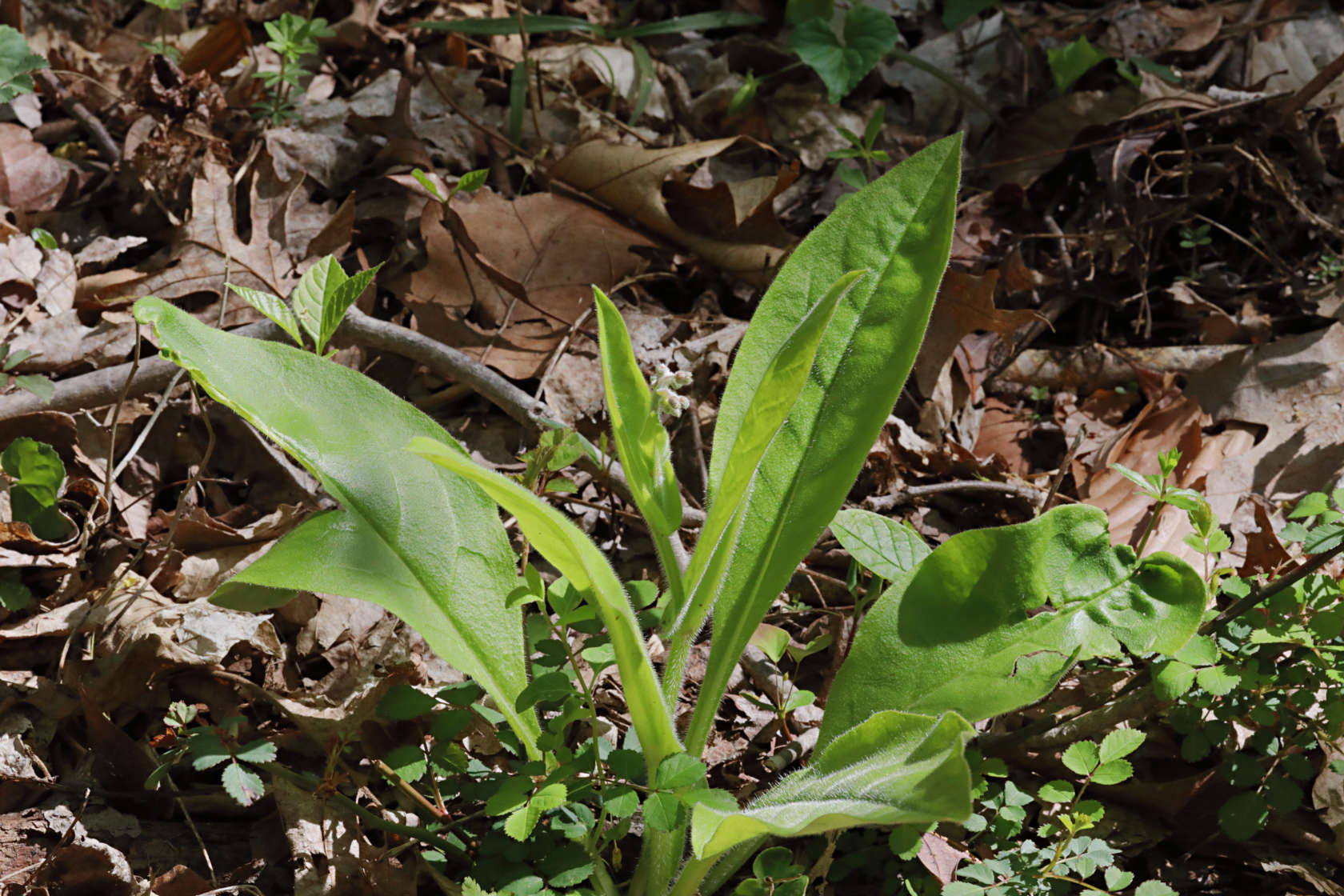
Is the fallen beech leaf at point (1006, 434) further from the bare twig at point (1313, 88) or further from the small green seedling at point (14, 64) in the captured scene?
the small green seedling at point (14, 64)

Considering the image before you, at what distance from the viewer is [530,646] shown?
1.56 m

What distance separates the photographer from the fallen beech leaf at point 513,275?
242 centimetres

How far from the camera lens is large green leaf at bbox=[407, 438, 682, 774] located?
104 cm

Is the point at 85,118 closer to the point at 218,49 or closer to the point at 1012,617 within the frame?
the point at 218,49

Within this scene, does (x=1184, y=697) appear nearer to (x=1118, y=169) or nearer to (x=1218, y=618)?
(x=1218, y=618)

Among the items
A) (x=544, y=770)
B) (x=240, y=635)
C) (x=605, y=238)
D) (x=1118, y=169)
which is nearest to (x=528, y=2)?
(x=605, y=238)

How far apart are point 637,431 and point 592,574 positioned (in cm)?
25

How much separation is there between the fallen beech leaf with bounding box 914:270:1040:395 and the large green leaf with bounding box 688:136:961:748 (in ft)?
3.11

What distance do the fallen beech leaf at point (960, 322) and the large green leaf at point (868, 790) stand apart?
1369 mm

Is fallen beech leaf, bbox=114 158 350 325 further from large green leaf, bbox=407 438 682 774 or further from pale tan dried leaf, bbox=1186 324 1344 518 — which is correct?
Answer: pale tan dried leaf, bbox=1186 324 1344 518

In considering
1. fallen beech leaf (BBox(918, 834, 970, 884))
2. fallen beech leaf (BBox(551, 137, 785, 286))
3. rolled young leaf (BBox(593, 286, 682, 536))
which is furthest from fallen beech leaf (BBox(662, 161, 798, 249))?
fallen beech leaf (BBox(918, 834, 970, 884))

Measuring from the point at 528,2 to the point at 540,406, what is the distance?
2.05 meters

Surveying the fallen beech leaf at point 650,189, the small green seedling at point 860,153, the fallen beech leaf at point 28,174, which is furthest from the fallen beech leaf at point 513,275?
the fallen beech leaf at point 28,174

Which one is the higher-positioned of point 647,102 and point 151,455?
point 647,102
